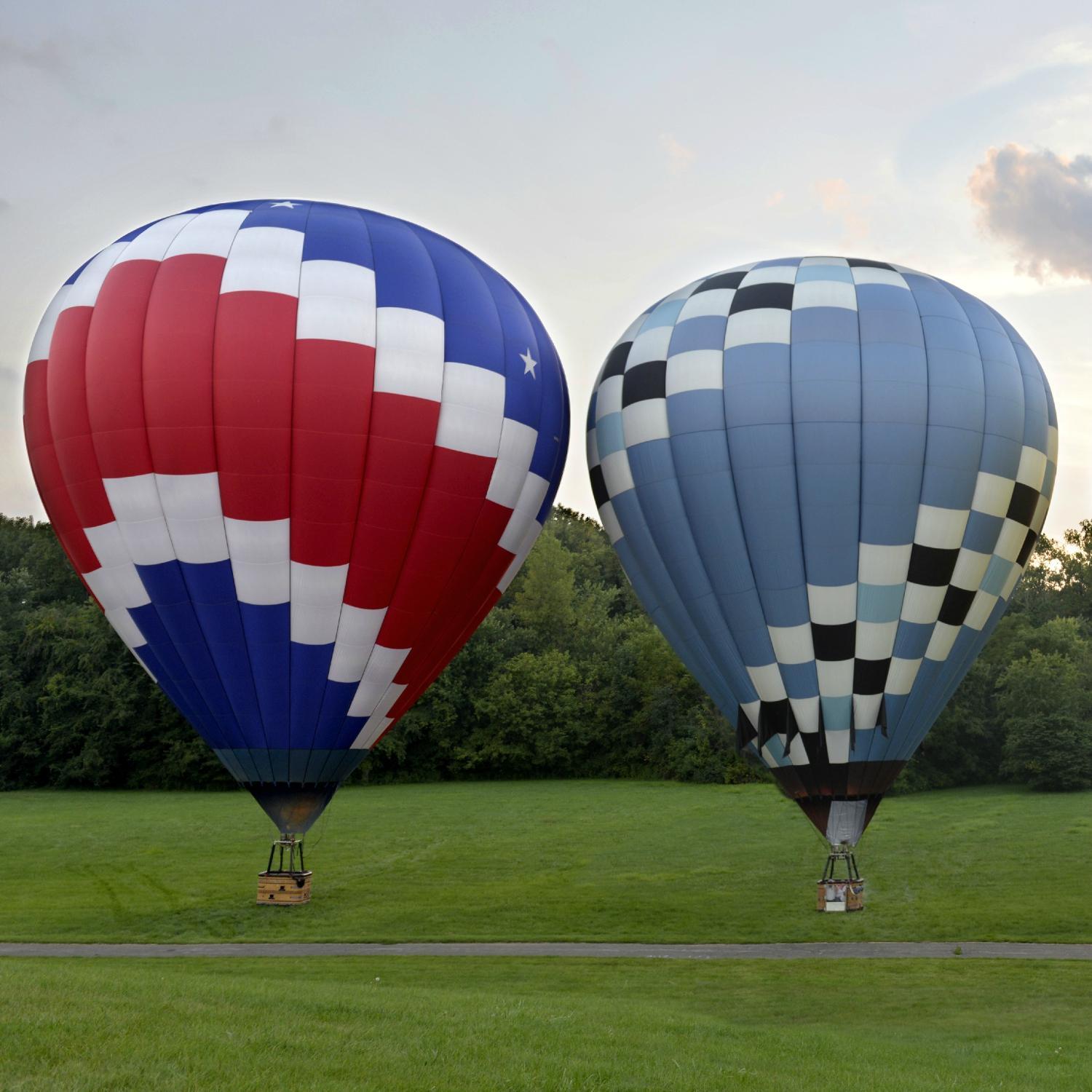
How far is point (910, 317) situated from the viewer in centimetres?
1691

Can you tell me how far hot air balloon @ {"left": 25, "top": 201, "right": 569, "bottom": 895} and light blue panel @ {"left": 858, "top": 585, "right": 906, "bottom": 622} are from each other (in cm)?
507

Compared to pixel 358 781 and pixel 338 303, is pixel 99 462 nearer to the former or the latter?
pixel 338 303

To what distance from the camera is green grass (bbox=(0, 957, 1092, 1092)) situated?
8.12 metres

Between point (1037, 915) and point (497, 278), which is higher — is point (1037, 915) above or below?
below

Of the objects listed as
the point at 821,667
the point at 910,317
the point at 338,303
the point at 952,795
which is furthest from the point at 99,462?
the point at 952,795

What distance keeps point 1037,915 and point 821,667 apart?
22.2 feet

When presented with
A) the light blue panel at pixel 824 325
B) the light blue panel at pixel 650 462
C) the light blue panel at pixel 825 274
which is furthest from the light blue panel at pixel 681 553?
the light blue panel at pixel 825 274

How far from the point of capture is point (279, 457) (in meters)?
15.3

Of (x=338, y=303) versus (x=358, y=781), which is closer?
(x=338, y=303)

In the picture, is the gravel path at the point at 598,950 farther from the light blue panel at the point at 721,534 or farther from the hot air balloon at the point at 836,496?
the light blue panel at the point at 721,534

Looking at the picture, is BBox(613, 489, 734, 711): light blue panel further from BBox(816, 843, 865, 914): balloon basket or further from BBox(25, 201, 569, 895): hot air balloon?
BBox(816, 843, 865, 914): balloon basket

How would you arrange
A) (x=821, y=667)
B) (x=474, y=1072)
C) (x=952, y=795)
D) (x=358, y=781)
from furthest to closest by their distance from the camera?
(x=358, y=781), (x=952, y=795), (x=821, y=667), (x=474, y=1072)

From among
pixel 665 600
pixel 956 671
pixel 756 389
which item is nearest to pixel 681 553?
pixel 665 600

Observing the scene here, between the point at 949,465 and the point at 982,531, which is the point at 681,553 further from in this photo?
the point at 982,531
